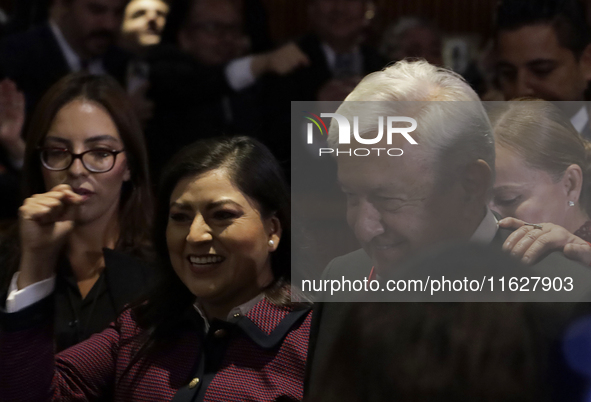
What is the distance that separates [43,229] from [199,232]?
12.2 inches

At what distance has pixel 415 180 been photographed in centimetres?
106

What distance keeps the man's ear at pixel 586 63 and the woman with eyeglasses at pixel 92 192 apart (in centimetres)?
121

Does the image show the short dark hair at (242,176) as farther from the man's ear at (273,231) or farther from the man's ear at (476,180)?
the man's ear at (476,180)

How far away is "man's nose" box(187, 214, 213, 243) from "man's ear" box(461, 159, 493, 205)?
665mm

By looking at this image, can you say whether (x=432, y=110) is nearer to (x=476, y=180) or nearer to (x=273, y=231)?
(x=476, y=180)

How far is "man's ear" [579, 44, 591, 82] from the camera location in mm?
1928

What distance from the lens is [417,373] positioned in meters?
0.66

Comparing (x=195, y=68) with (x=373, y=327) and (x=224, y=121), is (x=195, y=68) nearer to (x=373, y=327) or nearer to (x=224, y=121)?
(x=224, y=121)

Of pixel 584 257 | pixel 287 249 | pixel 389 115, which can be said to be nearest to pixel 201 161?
pixel 287 249

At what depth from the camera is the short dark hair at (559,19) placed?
2014 mm

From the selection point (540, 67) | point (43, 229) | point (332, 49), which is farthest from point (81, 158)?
point (540, 67)

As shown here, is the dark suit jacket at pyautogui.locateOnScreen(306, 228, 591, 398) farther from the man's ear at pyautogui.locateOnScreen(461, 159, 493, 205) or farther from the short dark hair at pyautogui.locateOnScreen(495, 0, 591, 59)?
the short dark hair at pyautogui.locateOnScreen(495, 0, 591, 59)

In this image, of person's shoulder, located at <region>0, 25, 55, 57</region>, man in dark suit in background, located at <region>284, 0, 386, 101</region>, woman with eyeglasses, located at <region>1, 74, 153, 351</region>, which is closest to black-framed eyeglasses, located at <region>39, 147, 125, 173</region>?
woman with eyeglasses, located at <region>1, 74, 153, 351</region>

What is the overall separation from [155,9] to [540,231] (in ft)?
6.98
